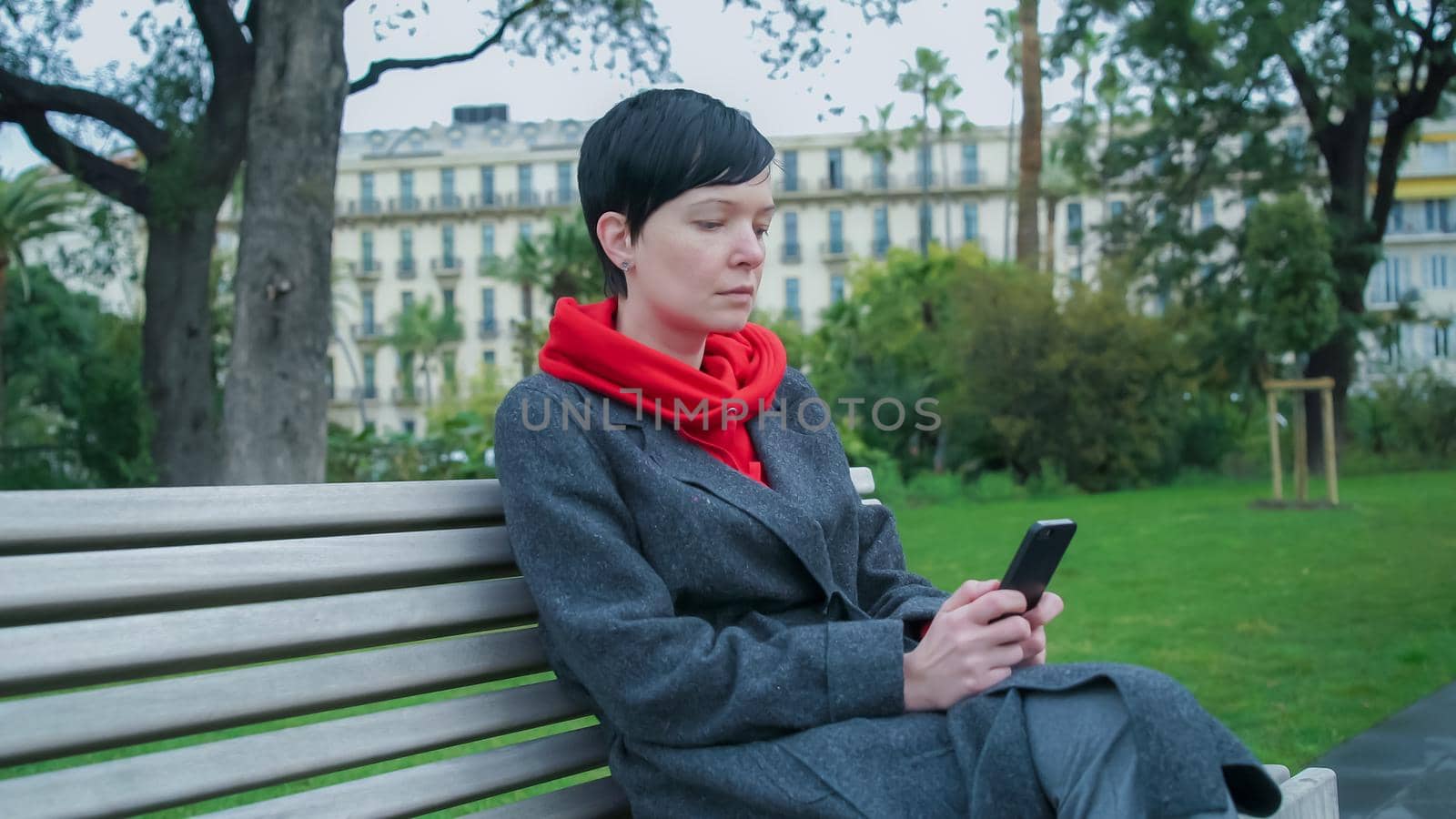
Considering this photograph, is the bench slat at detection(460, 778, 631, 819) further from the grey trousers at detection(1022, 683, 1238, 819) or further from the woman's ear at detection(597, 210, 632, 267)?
the woman's ear at detection(597, 210, 632, 267)

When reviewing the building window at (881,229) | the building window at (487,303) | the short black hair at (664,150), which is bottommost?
the short black hair at (664,150)

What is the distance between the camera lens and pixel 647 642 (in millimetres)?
1790

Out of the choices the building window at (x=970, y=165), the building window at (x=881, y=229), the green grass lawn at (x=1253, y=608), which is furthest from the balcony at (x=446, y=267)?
the green grass lawn at (x=1253, y=608)

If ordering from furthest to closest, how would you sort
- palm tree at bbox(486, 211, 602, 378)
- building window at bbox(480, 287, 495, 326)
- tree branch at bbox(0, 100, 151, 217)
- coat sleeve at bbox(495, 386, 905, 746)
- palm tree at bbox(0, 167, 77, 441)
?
building window at bbox(480, 287, 495, 326), palm tree at bbox(486, 211, 602, 378), palm tree at bbox(0, 167, 77, 441), tree branch at bbox(0, 100, 151, 217), coat sleeve at bbox(495, 386, 905, 746)

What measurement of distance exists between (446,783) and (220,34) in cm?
1217

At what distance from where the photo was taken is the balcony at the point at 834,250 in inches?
3027

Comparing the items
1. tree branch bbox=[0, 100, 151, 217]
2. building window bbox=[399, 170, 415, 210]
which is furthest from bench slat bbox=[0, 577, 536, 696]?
building window bbox=[399, 170, 415, 210]

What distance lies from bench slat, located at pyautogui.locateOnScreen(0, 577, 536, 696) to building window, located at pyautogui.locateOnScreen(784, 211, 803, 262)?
7627 centimetres

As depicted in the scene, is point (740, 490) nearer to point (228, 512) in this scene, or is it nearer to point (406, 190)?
point (228, 512)

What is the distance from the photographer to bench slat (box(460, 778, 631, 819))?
77.6 inches

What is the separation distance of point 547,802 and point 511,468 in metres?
0.52

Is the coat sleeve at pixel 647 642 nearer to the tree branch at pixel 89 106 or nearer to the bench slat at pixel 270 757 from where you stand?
the bench slat at pixel 270 757

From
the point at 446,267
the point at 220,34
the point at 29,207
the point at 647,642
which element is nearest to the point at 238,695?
the point at 647,642

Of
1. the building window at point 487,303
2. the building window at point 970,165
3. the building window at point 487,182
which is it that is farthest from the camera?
the building window at point 487,182
